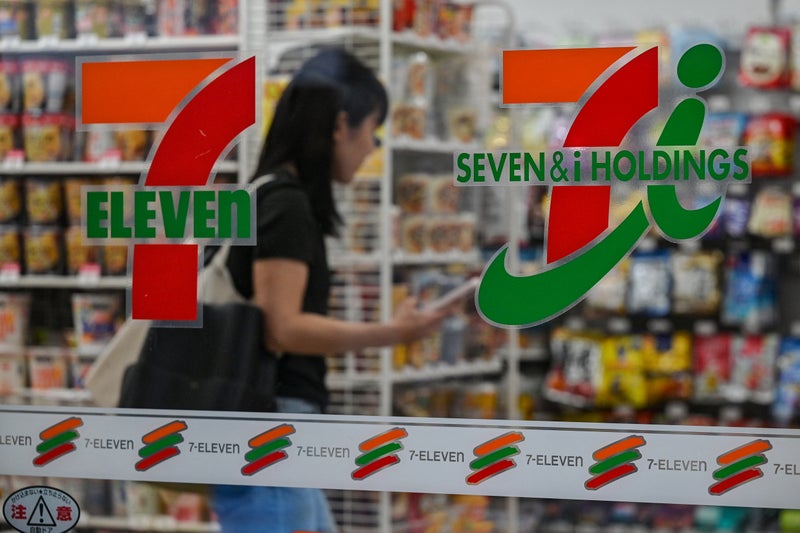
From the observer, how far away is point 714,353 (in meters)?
3.97

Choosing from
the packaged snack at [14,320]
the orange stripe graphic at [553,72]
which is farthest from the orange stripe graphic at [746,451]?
the packaged snack at [14,320]

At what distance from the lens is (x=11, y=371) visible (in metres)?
2.43

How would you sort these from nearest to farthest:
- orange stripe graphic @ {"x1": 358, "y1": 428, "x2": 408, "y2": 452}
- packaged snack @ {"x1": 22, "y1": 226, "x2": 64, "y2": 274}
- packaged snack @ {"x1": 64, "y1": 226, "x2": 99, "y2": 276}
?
orange stripe graphic @ {"x1": 358, "y1": 428, "x2": 408, "y2": 452} < packaged snack @ {"x1": 64, "y1": 226, "x2": 99, "y2": 276} < packaged snack @ {"x1": 22, "y1": 226, "x2": 64, "y2": 274}

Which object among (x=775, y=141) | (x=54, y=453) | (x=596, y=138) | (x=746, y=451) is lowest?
(x=54, y=453)

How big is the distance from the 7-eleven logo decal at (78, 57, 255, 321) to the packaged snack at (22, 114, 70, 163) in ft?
2.03

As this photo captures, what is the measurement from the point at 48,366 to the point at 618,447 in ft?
4.10

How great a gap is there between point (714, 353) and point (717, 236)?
1.48 feet

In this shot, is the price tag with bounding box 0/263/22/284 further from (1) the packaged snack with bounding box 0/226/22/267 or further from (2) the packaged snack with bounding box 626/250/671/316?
(2) the packaged snack with bounding box 626/250/671/316

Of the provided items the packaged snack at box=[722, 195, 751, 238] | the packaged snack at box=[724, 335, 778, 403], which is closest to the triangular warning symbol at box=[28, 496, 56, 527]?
the packaged snack at box=[724, 335, 778, 403]

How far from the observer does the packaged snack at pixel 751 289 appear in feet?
12.7

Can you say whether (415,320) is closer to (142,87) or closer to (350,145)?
(350,145)

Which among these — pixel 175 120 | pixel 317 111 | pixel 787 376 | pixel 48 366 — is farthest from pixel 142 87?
pixel 787 376

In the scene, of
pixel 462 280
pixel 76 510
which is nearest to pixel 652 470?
pixel 462 280

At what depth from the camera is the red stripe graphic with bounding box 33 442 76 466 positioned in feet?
5.82
